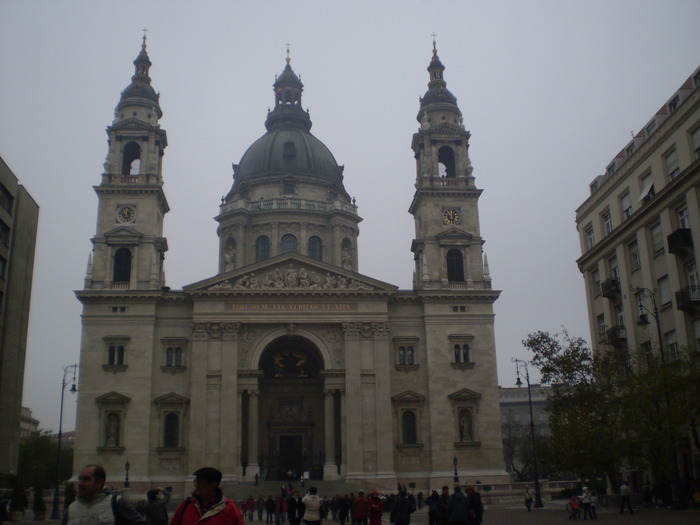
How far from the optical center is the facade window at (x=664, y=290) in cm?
3784

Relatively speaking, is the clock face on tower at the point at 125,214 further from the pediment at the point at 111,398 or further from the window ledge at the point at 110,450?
the window ledge at the point at 110,450

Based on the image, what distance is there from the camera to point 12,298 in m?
40.8

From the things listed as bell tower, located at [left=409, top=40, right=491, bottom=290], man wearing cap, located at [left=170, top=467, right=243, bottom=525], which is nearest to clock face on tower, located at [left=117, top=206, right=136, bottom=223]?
bell tower, located at [left=409, top=40, right=491, bottom=290]

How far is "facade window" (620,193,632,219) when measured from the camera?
4316 centimetres

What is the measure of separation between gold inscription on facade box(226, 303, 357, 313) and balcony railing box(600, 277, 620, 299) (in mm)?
18478

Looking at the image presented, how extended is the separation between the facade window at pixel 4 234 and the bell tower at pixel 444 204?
29.5 meters

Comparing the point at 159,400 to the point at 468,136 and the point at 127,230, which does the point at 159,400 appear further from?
the point at 468,136

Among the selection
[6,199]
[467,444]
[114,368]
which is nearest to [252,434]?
[114,368]

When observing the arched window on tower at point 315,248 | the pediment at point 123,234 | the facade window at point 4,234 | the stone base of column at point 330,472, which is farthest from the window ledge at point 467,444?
the facade window at point 4,234

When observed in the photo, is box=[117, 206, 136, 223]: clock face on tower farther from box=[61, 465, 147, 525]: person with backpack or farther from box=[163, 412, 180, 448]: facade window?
box=[61, 465, 147, 525]: person with backpack

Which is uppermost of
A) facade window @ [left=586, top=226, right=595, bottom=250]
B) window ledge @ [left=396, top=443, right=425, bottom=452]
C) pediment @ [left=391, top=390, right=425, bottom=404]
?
facade window @ [left=586, top=226, right=595, bottom=250]

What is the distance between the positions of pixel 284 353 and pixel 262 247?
1312cm

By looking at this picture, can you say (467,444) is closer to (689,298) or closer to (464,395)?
(464,395)

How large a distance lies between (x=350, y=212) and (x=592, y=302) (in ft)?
Result: 92.9
